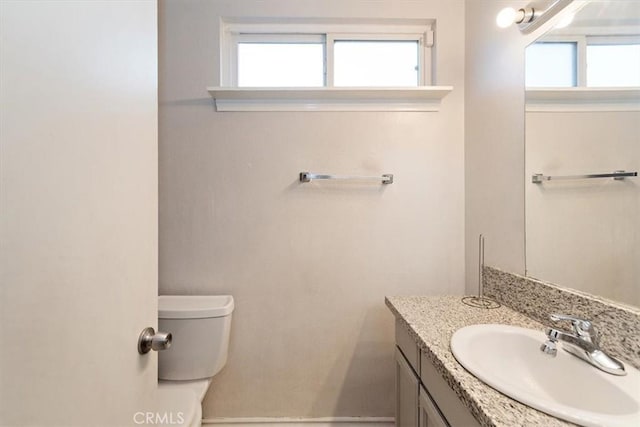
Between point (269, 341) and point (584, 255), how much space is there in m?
1.42

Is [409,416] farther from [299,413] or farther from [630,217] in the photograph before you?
[630,217]

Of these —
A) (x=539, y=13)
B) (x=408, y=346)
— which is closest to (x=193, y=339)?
(x=408, y=346)

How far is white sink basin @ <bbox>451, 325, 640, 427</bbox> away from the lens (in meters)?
0.55

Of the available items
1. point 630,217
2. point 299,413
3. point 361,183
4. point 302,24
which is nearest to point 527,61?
point 630,217

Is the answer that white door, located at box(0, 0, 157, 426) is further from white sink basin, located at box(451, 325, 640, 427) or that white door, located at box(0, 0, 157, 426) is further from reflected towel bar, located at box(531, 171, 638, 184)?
reflected towel bar, located at box(531, 171, 638, 184)

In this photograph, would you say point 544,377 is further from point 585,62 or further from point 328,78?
point 328,78

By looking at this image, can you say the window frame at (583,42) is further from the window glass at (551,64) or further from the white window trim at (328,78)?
the white window trim at (328,78)

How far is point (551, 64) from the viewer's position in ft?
3.26

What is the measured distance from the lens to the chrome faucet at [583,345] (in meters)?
0.67

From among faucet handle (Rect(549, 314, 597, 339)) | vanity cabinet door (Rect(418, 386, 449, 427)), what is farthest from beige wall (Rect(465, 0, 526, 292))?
vanity cabinet door (Rect(418, 386, 449, 427))

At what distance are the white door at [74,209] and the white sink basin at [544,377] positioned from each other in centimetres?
84

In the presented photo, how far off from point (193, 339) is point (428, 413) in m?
1.05

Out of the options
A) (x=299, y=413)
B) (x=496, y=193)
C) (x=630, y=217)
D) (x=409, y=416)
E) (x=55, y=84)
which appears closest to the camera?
(x=55, y=84)

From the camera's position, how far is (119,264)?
1.84ft
